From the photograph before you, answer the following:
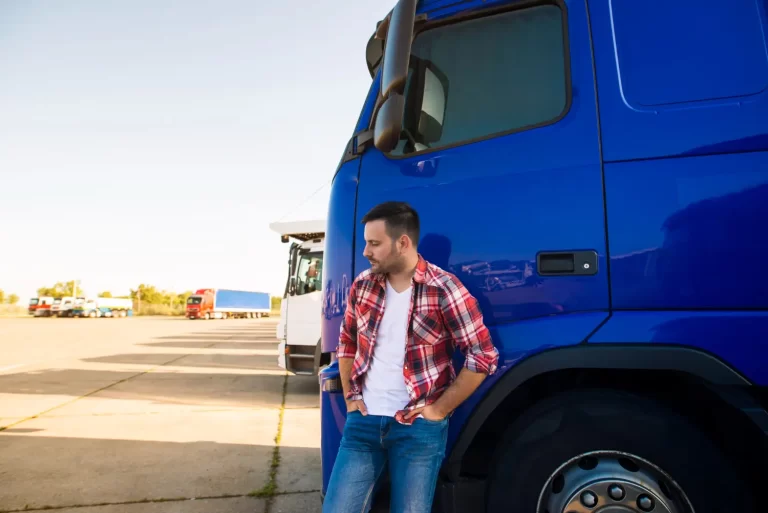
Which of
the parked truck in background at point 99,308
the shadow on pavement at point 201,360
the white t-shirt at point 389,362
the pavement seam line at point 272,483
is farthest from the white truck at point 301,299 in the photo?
the parked truck in background at point 99,308

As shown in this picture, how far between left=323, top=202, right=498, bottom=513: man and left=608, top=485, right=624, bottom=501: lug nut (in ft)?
1.79

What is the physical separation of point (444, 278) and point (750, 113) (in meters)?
1.17

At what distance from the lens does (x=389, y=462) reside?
6.21 ft

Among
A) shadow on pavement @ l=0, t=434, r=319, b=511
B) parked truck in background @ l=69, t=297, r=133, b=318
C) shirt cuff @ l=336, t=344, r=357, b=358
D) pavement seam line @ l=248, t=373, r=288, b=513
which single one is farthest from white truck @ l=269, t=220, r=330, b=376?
parked truck in background @ l=69, t=297, r=133, b=318

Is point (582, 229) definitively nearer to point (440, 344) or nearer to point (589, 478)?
point (440, 344)

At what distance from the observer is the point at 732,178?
172 centimetres

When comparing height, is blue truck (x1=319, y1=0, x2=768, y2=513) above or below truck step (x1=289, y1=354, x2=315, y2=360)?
above

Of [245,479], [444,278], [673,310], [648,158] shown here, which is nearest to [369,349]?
[444,278]

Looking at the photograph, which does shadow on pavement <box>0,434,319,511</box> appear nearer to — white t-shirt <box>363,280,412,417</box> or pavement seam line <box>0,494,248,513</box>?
pavement seam line <box>0,494,248,513</box>

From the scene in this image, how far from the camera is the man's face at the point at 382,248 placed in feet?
6.22

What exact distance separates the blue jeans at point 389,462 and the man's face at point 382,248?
1.81ft

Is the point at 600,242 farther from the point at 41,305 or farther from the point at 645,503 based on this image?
the point at 41,305

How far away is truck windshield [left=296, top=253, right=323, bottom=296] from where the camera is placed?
8.31m

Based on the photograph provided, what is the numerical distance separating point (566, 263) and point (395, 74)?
95cm
